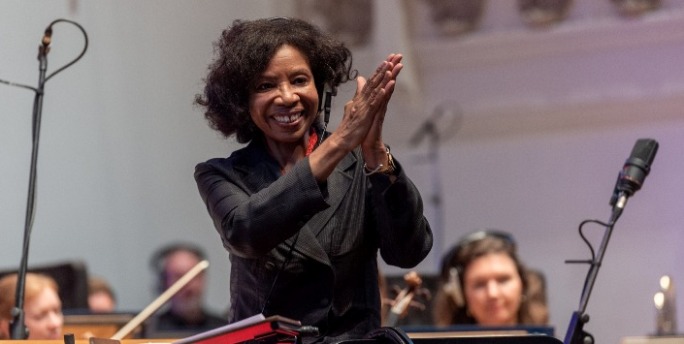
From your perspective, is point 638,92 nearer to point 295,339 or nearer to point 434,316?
point 434,316

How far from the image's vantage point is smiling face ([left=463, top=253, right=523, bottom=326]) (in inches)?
184

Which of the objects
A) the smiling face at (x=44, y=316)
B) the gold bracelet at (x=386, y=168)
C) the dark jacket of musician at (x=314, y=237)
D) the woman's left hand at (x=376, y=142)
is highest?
the woman's left hand at (x=376, y=142)

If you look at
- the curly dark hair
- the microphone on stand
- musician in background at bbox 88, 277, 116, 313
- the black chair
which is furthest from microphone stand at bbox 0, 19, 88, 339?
musician in background at bbox 88, 277, 116, 313

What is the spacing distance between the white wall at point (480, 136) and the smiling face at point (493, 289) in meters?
3.56

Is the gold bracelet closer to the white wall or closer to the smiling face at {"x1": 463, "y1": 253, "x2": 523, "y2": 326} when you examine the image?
the smiling face at {"x1": 463, "y1": 253, "x2": 523, "y2": 326}

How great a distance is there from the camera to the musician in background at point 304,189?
2492 millimetres

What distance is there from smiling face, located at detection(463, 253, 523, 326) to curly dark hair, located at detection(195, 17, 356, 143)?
201 cm

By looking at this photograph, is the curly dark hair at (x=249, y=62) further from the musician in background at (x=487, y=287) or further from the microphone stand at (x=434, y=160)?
the microphone stand at (x=434, y=160)

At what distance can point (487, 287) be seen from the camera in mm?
4711

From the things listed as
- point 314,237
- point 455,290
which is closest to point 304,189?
point 314,237

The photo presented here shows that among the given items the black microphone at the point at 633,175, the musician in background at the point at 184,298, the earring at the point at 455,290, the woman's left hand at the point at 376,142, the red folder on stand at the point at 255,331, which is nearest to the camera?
the red folder on stand at the point at 255,331

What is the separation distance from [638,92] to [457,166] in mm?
1458

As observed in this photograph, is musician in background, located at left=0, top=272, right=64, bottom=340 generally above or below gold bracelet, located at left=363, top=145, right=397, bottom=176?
below

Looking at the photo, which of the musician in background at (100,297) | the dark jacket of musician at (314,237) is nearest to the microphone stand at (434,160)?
the musician in background at (100,297)
